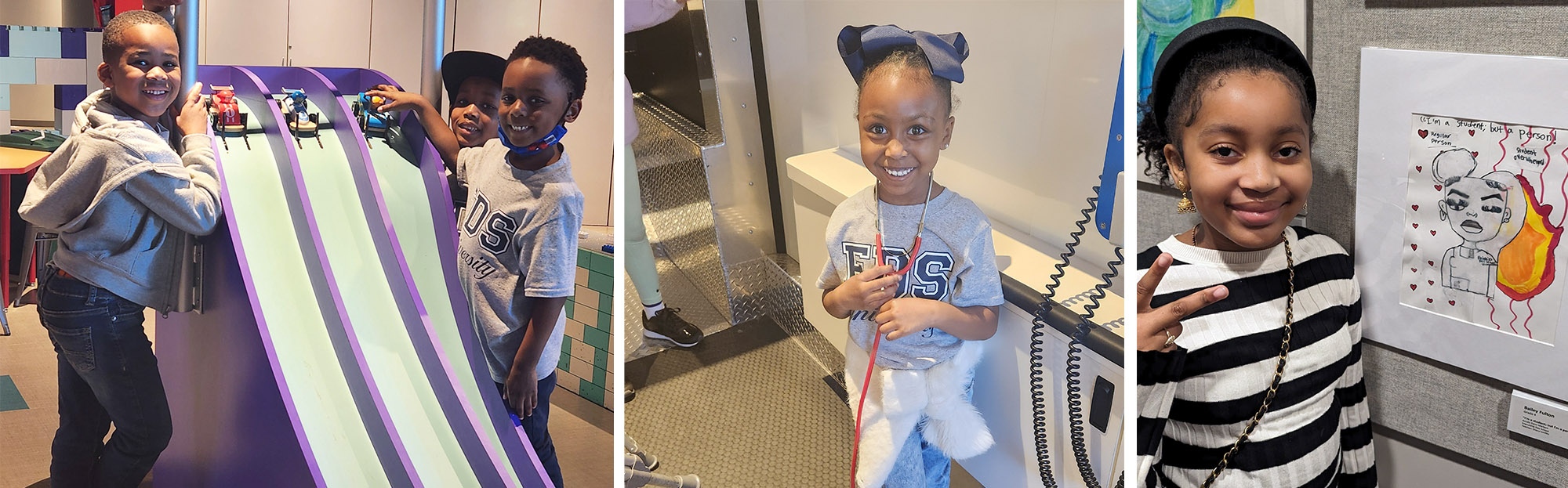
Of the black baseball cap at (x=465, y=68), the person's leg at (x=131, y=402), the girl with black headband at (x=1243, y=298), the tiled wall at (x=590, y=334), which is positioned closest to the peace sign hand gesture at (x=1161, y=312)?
the girl with black headband at (x=1243, y=298)

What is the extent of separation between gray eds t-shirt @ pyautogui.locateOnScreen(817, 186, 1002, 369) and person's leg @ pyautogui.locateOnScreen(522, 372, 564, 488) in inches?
17.6

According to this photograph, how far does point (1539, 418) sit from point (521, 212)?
4.77 feet

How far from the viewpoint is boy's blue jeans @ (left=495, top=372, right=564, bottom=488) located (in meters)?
1.16

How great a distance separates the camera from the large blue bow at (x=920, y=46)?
977 mm

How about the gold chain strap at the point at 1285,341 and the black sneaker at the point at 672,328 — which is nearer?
the black sneaker at the point at 672,328

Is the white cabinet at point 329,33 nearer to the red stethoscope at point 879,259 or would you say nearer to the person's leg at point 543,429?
the person's leg at point 543,429

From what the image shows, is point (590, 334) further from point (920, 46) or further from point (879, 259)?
point (920, 46)

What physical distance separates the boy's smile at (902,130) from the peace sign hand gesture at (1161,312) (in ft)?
1.51

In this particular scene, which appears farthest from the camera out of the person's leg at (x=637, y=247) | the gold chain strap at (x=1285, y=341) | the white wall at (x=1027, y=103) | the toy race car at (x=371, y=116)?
the gold chain strap at (x=1285, y=341)

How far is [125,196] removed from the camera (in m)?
0.99

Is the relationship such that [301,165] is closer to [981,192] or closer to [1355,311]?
[981,192]

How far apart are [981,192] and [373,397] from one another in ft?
2.59

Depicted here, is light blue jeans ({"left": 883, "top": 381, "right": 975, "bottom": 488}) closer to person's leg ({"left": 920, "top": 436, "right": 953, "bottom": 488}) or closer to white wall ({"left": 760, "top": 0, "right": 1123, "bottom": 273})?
person's leg ({"left": 920, "top": 436, "right": 953, "bottom": 488})

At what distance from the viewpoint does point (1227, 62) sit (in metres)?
1.19
